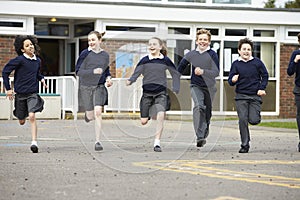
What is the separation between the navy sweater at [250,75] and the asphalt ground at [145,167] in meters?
1.03

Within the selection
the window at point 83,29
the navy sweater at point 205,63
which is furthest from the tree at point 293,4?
the navy sweater at point 205,63

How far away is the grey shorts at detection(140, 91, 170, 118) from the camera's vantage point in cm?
1338

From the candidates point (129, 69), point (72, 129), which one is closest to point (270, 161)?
point (129, 69)

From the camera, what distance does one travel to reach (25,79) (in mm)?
13312

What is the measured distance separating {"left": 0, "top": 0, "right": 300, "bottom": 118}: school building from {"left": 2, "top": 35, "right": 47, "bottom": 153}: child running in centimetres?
1093

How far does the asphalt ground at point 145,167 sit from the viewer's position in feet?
27.8

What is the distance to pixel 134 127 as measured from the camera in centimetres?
1590

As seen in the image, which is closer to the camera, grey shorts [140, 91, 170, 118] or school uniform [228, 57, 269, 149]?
grey shorts [140, 91, 170, 118]

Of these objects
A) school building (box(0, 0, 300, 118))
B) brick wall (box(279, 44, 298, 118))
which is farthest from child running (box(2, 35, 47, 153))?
brick wall (box(279, 44, 298, 118))

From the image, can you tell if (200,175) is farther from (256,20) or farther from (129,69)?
(256,20)

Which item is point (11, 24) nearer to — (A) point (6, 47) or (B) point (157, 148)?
(A) point (6, 47)

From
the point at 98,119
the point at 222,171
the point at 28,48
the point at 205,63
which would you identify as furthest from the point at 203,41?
the point at 222,171

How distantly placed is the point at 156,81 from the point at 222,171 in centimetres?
317

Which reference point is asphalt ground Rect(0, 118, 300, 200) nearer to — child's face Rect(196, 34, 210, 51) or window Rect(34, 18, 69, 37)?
child's face Rect(196, 34, 210, 51)
